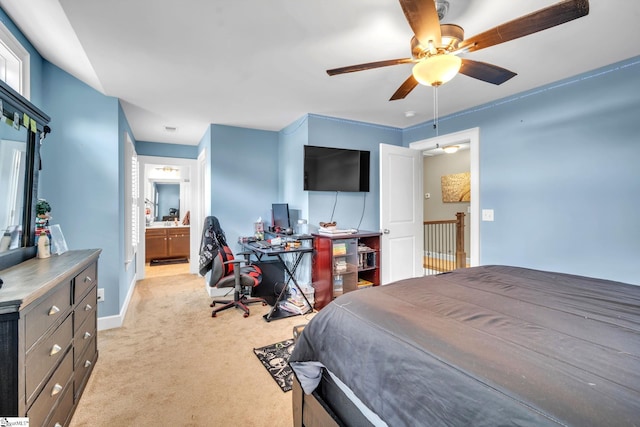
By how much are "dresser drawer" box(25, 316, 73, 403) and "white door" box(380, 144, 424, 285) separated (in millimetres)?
2926

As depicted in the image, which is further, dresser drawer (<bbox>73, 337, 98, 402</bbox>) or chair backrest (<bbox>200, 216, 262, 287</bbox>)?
chair backrest (<bbox>200, 216, 262, 287</bbox>)

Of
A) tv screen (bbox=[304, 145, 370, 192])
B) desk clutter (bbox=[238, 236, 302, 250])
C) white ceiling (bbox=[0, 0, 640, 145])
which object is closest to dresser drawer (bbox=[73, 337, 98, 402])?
desk clutter (bbox=[238, 236, 302, 250])

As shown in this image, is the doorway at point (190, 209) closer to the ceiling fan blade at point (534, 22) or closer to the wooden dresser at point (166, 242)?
the wooden dresser at point (166, 242)

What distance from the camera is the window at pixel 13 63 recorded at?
5.97 feet

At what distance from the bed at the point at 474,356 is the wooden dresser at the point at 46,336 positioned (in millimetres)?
1054

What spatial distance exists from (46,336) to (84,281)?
2.06 ft

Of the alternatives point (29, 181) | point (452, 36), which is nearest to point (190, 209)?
point (29, 181)

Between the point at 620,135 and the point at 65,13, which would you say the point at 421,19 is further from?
the point at 620,135

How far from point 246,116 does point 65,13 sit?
1923 millimetres

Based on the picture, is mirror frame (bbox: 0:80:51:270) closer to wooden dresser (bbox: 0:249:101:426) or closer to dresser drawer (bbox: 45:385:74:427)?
wooden dresser (bbox: 0:249:101:426)

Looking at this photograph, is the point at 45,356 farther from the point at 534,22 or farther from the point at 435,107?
the point at 435,107

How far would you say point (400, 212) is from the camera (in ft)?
12.0

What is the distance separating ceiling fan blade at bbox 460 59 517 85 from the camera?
5.45 ft

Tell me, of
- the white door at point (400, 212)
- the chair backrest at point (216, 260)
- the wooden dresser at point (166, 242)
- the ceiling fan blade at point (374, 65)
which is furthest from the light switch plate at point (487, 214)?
the wooden dresser at point (166, 242)
